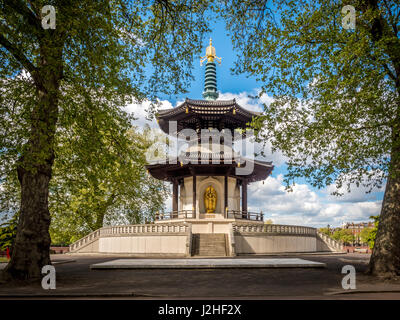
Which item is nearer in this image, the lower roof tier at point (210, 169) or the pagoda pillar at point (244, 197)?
the lower roof tier at point (210, 169)

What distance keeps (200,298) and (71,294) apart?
3359mm

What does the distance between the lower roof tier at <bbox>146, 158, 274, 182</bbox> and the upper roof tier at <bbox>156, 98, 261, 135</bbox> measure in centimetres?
401

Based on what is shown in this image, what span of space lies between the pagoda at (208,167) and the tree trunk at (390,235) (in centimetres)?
1530

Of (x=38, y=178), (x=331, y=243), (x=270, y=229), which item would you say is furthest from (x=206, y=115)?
(x=38, y=178)

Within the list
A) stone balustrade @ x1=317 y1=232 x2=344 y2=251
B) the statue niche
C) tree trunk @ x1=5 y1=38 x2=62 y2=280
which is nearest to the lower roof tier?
the statue niche

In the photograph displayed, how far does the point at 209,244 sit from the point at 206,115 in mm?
12342

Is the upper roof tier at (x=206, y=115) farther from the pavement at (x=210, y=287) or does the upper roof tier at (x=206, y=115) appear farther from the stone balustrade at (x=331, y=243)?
the pavement at (x=210, y=287)

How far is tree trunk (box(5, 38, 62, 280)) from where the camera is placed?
9.86 meters

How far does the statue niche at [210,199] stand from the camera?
28844 millimetres

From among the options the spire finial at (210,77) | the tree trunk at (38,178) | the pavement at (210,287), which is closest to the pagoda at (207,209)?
the spire finial at (210,77)

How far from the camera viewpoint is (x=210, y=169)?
28453 mm

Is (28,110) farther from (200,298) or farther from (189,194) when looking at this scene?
(189,194)

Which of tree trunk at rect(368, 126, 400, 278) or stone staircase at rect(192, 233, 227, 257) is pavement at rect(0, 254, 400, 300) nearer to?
tree trunk at rect(368, 126, 400, 278)

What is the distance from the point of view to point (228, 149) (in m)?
31.2
